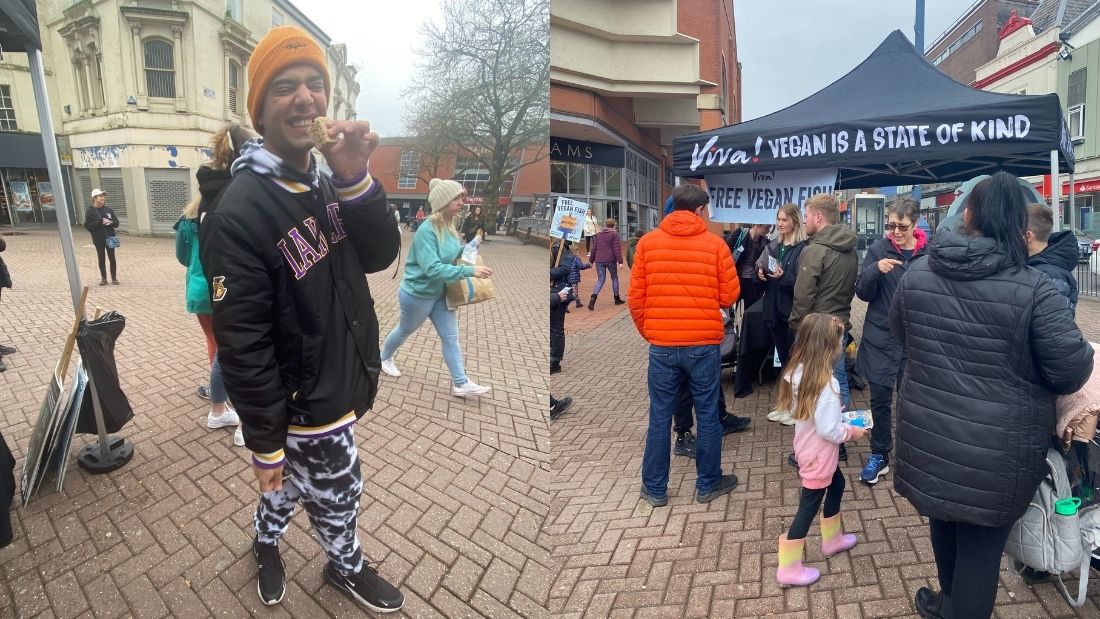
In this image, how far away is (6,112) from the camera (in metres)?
2.76

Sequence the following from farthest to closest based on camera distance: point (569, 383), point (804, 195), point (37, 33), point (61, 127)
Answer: point (569, 383) → point (804, 195) → point (61, 127) → point (37, 33)

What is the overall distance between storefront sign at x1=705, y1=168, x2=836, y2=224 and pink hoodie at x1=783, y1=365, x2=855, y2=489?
97.8 inches

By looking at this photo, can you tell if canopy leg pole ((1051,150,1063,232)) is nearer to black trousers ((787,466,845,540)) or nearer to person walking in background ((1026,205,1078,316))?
person walking in background ((1026,205,1078,316))

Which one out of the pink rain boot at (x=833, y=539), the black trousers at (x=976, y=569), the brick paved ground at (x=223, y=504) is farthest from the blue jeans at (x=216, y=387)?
the black trousers at (x=976, y=569)

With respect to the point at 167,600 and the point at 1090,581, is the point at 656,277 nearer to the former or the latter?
the point at 1090,581

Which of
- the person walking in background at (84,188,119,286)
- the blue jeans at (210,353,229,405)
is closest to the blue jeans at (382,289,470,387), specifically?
the blue jeans at (210,353,229,405)

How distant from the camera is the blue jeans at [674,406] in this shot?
11.5 feet

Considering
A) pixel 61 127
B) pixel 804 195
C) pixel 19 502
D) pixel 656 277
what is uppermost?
pixel 61 127

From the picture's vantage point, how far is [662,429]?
3.57 m

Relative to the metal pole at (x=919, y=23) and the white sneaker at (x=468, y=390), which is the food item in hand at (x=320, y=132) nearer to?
the white sneaker at (x=468, y=390)

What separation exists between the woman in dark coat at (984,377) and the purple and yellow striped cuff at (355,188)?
2017 mm

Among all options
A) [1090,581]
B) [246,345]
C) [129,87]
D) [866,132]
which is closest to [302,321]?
[246,345]

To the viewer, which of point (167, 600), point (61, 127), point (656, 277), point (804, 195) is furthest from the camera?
point (804, 195)

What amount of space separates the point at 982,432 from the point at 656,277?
1728 mm
